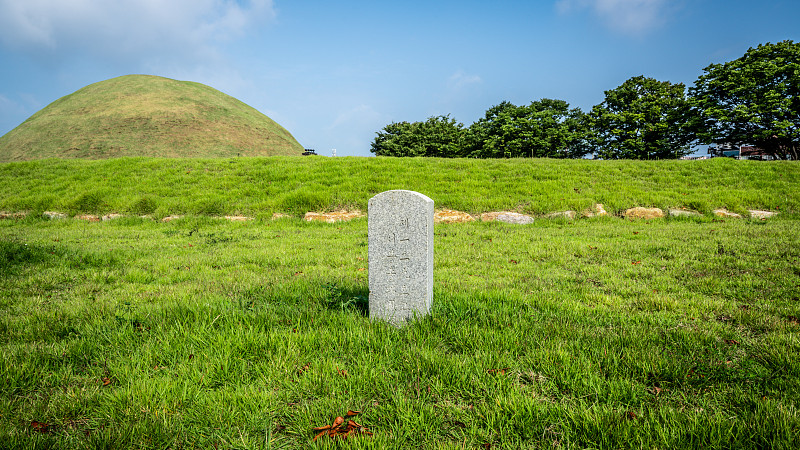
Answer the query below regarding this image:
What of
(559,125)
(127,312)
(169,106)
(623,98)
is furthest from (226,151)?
(127,312)

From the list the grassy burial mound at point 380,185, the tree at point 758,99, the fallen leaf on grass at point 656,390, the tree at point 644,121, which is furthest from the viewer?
the tree at point 644,121

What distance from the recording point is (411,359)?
9.80 feet

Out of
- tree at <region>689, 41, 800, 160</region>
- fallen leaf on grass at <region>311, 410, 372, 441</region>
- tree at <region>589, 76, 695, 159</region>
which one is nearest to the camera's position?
fallen leaf on grass at <region>311, 410, 372, 441</region>

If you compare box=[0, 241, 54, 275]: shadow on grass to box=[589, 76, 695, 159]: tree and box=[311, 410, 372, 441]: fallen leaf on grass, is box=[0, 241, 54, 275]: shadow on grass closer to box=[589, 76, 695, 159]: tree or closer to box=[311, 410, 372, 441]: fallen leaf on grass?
box=[311, 410, 372, 441]: fallen leaf on grass

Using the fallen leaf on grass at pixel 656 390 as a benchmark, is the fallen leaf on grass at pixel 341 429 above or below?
below

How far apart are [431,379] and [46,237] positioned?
1246cm

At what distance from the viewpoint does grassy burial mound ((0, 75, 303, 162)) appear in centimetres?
6009

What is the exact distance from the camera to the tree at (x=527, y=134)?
47.0 metres

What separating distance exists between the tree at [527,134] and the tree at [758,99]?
42.2 feet

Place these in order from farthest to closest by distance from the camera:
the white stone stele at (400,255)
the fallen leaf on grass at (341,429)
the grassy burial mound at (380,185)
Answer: the grassy burial mound at (380,185) → the white stone stele at (400,255) → the fallen leaf on grass at (341,429)

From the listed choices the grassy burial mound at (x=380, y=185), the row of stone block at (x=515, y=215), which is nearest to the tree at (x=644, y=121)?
the grassy burial mound at (x=380, y=185)

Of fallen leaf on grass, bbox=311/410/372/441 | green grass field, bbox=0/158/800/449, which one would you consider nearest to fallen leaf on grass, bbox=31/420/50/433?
green grass field, bbox=0/158/800/449

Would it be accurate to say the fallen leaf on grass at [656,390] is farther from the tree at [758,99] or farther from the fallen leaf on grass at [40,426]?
the tree at [758,99]

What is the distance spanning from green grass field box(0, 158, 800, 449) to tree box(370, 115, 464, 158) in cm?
4793
